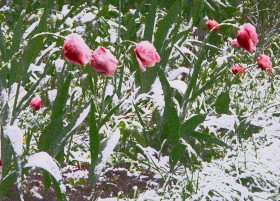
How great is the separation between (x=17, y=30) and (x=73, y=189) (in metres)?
0.62

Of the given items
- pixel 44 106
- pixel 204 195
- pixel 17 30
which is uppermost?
pixel 17 30

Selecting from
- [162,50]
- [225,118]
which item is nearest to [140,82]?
[162,50]

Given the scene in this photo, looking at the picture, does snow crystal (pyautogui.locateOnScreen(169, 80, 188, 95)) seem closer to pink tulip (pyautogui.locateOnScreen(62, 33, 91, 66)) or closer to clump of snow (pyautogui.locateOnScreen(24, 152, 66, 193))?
pink tulip (pyautogui.locateOnScreen(62, 33, 91, 66))

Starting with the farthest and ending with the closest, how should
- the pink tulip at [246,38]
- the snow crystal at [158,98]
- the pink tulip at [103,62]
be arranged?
the snow crystal at [158,98], the pink tulip at [246,38], the pink tulip at [103,62]

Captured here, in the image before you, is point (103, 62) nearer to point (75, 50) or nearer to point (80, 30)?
point (75, 50)

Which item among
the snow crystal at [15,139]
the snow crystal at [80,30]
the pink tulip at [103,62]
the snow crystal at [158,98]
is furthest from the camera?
the snow crystal at [80,30]

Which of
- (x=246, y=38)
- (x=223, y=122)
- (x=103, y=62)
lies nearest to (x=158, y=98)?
(x=223, y=122)

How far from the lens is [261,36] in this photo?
425cm

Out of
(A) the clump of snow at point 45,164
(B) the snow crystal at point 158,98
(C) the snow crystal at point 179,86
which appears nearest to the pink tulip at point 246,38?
(C) the snow crystal at point 179,86

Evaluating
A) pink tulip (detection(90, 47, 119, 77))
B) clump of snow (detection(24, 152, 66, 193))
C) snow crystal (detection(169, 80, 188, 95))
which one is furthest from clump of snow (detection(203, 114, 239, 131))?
clump of snow (detection(24, 152, 66, 193))

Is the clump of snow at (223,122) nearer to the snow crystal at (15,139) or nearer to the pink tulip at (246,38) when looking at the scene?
the pink tulip at (246,38)

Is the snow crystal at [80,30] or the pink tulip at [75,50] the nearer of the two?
the pink tulip at [75,50]

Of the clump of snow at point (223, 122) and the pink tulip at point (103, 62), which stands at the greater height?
the pink tulip at point (103, 62)

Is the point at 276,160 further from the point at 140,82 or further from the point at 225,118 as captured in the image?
the point at 140,82
